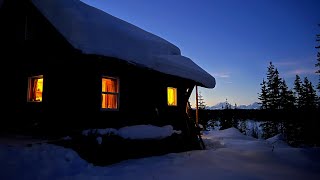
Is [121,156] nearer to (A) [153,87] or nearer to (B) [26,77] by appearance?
(A) [153,87]

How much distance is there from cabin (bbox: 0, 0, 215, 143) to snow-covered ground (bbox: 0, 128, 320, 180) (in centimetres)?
225

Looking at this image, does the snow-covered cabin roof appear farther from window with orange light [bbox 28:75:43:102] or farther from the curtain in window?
window with orange light [bbox 28:75:43:102]

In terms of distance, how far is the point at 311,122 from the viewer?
22078mm

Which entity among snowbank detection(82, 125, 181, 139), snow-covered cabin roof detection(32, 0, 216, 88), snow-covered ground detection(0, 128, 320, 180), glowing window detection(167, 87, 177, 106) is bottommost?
snow-covered ground detection(0, 128, 320, 180)

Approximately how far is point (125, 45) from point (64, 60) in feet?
7.45

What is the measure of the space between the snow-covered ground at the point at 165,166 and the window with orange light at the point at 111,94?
2698mm

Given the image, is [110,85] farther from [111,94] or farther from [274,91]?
[274,91]

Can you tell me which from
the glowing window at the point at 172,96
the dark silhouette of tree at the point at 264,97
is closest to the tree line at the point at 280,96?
the dark silhouette of tree at the point at 264,97

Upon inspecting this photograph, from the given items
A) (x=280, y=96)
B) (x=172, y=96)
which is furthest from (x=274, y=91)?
(x=172, y=96)

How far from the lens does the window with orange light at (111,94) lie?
9.74 meters

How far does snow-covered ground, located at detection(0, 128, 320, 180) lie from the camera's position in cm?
546

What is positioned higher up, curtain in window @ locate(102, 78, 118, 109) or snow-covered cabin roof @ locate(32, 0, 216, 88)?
snow-covered cabin roof @ locate(32, 0, 216, 88)

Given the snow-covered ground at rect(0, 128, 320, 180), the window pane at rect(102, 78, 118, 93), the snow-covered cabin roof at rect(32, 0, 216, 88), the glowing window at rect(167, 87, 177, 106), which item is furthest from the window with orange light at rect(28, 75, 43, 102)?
the glowing window at rect(167, 87, 177, 106)

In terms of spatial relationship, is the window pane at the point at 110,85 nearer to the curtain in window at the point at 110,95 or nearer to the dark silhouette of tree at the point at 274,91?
the curtain in window at the point at 110,95
